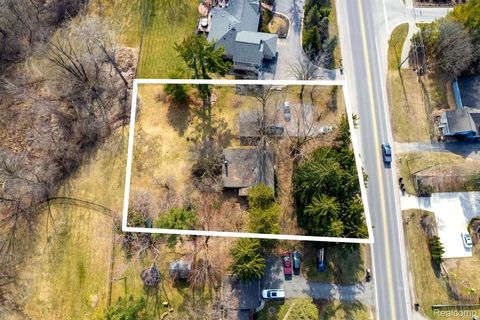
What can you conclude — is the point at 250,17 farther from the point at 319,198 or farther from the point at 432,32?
the point at 319,198

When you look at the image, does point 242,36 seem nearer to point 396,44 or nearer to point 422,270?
point 396,44

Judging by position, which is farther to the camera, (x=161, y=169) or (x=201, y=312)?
(x=161, y=169)

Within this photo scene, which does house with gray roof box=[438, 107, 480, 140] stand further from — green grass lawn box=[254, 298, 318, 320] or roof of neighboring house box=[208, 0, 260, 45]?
roof of neighboring house box=[208, 0, 260, 45]

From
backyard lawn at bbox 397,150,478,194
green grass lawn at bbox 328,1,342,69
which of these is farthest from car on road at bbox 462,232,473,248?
green grass lawn at bbox 328,1,342,69

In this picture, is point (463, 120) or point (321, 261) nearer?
point (321, 261)

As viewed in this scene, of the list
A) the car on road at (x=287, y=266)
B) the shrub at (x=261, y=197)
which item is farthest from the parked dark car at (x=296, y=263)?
the shrub at (x=261, y=197)

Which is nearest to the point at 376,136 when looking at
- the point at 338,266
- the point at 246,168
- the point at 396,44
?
the point at 396,44

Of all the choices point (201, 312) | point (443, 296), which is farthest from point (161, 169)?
point (443, 296)
